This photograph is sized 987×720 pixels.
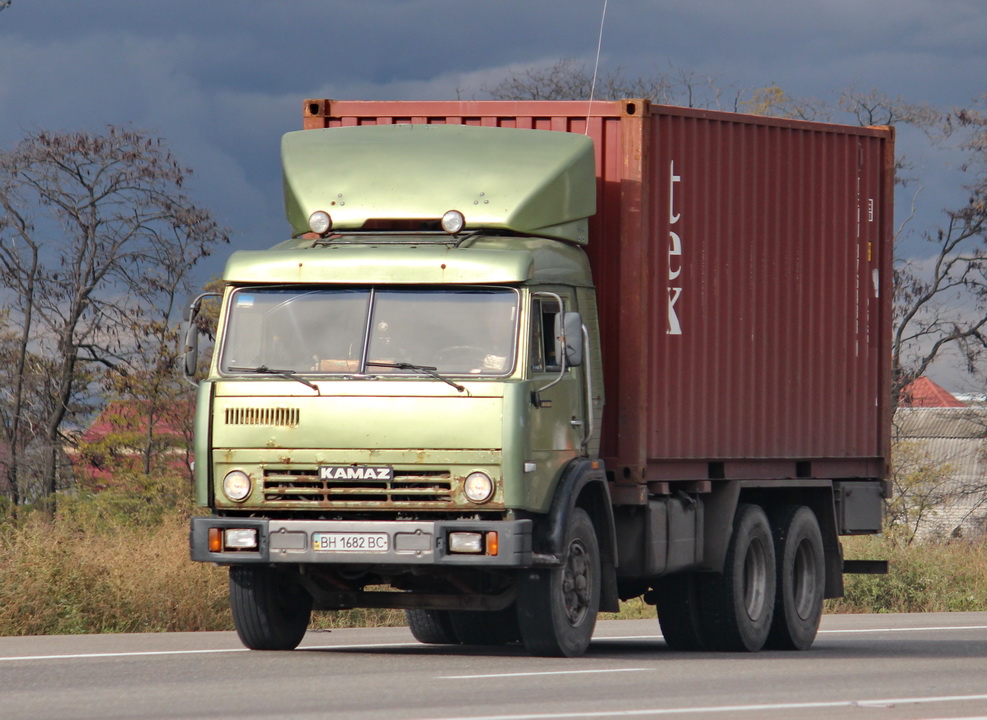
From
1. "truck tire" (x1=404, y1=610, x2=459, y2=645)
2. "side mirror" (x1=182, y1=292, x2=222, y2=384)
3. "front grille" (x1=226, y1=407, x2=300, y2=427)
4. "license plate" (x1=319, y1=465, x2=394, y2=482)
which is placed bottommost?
"truck tire" (x1=404, y1=610, x2=459, y2=645)

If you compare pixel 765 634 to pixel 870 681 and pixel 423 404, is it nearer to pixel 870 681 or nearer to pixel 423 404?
pixel 870 681

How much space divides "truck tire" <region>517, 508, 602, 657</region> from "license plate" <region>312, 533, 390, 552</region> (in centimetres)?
102

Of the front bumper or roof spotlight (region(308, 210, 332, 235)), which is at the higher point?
roof spotlight (region(308, 210, 332, 235))

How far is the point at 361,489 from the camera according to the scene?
1114cm

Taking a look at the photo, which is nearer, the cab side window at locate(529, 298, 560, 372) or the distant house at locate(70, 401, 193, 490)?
the cab side window at locate(529, 298, 560, 372)

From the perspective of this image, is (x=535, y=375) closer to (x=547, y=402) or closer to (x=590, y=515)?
(x=547, y=402)

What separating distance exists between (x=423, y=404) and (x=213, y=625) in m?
5.79

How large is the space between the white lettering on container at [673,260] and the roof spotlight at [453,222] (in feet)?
6.94

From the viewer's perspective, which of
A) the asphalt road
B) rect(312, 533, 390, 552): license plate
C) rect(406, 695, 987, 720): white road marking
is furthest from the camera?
rect(312, 533, 390, 552): license plate

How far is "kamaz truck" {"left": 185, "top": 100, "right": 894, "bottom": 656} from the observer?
11117mm

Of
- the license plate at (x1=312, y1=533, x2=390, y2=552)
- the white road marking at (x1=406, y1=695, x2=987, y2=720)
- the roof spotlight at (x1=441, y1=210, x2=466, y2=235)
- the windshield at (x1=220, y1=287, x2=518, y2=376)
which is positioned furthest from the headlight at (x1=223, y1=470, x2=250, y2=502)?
the white road marking at (x1=406, y1=695, x2=987, y2=720)

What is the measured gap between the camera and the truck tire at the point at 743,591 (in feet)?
46.4

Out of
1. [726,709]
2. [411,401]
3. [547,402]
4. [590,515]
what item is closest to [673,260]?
[590,515]

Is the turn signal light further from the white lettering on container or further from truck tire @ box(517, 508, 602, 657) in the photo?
the white lettering on container
